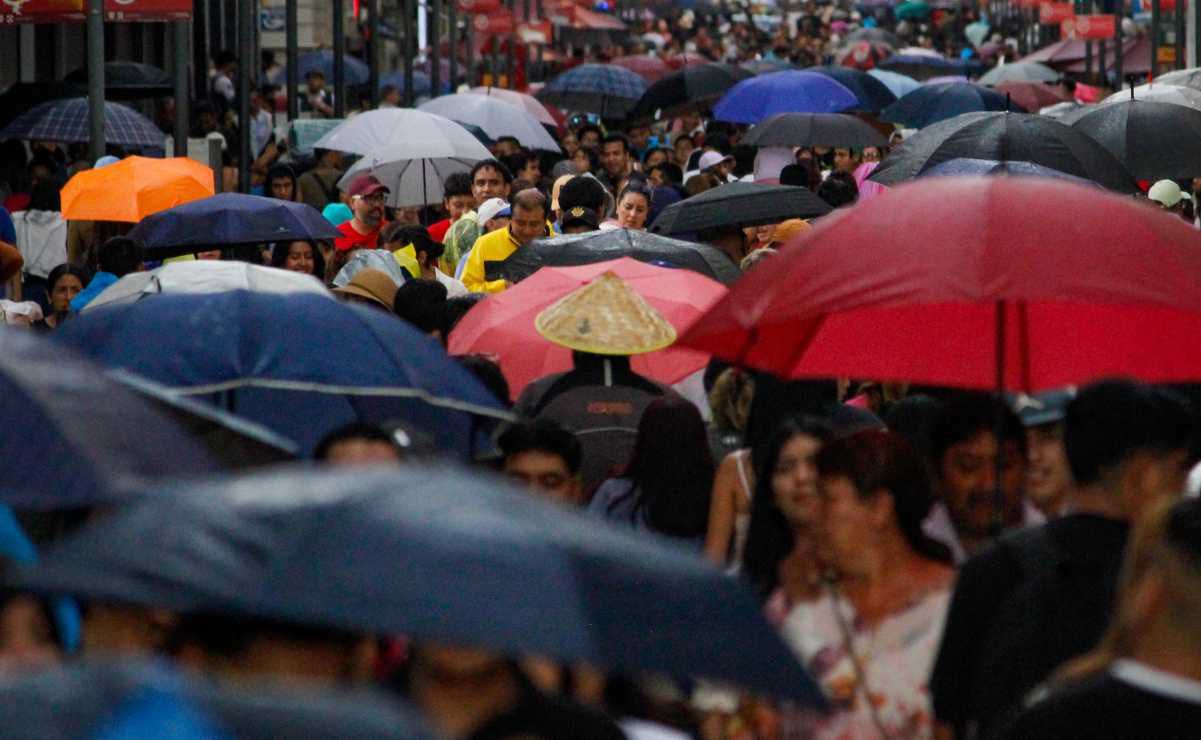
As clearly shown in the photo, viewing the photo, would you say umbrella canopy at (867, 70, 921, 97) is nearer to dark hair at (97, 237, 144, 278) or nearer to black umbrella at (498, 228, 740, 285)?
black umbrella at (498, 228, 740, 285)

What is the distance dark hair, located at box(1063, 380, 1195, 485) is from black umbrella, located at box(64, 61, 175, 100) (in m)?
20.4

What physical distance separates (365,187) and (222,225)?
335 centimetres

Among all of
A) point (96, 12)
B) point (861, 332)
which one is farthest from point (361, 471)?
point (96, 12)

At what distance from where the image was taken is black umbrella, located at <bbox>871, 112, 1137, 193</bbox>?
11.5 m

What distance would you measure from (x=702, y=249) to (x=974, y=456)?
5.48 metres

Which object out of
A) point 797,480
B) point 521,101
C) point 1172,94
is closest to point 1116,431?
point 797,480

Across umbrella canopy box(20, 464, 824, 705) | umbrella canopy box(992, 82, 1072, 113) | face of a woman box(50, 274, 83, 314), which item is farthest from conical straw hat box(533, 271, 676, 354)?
umbrella canopy box(992, 82, 1072, 113)

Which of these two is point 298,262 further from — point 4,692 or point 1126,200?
point 4,692

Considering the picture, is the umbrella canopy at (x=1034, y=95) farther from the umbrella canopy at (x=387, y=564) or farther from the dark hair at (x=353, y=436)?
the umbrella canopy at (x=387, y=564)

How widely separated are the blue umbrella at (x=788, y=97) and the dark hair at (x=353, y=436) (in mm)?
18237

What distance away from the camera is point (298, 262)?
13.6 m

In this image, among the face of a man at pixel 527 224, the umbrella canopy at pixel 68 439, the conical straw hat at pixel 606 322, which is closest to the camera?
the umbrella canopy at pixel 68 439

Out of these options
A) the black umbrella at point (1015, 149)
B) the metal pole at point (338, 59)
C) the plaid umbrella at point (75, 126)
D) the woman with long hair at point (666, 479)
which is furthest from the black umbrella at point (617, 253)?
the metal pole at point (338, 59)

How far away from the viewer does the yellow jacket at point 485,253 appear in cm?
1360
